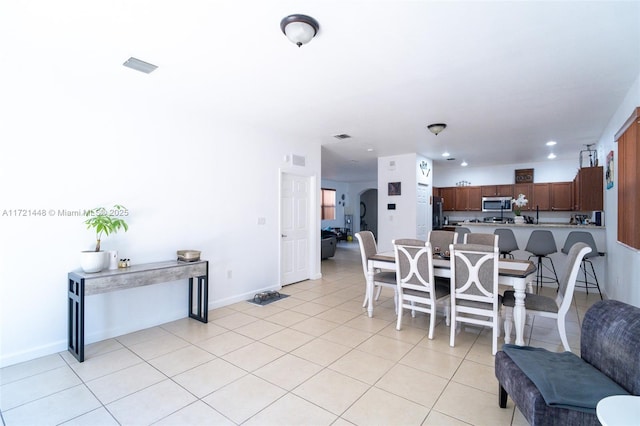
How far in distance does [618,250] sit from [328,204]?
9.78 meters

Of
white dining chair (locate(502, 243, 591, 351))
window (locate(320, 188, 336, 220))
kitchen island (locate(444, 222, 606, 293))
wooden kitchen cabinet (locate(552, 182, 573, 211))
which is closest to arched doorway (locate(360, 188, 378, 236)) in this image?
window (locate(320, 188, 336, 220))

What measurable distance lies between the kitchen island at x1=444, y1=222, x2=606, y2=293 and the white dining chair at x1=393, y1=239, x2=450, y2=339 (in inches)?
108

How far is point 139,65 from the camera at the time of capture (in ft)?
9.25

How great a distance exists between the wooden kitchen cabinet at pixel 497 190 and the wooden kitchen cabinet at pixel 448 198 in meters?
0.79

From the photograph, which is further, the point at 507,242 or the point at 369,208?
the point at 369,208

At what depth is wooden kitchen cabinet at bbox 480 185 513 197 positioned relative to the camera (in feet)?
27.7

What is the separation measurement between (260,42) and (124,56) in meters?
1.24

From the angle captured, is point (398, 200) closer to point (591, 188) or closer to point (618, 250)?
point (591, 188)

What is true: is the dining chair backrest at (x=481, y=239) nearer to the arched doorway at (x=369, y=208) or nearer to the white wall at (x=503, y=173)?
the white wall at (x=503, y=173)

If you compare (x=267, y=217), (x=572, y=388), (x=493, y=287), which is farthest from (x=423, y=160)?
(x=572, y=388)

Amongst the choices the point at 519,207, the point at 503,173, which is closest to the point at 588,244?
the point at 519,207

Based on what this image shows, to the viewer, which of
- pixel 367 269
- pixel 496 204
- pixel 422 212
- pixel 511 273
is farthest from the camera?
pixel 496 204

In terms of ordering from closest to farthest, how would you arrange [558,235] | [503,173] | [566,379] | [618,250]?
[566,379]
[618,250]
[558,235]
[503,173]

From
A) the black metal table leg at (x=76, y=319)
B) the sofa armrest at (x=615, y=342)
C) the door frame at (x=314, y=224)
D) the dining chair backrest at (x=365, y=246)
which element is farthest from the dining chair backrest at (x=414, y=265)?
the black metal table leg at (x=76, y=319)
